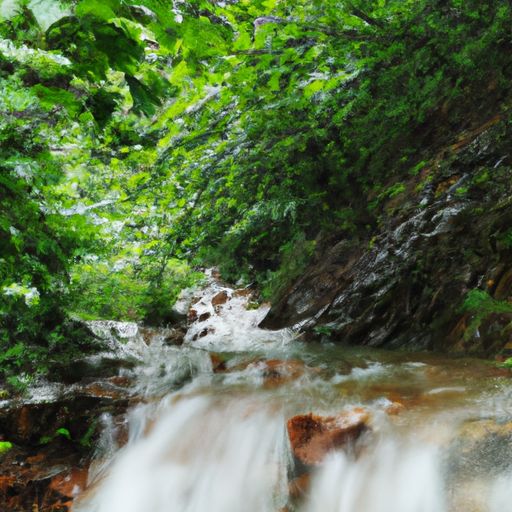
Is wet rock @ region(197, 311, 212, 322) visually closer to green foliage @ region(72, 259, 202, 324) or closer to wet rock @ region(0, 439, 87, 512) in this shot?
green foliage @ region(72, 259, 202, 324)

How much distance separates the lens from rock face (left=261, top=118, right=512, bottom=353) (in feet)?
14.4

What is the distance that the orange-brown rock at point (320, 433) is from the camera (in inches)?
109

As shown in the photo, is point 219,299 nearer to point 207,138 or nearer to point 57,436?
point 207,138

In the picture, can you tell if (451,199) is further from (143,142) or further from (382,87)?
(143,142)

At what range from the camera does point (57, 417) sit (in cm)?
390

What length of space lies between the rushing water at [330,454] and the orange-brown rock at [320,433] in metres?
0.06

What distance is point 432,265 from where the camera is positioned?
500cm

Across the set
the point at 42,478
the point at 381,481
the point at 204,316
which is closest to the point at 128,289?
the point at 204,316

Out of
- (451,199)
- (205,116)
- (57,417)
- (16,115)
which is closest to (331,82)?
(205,116)

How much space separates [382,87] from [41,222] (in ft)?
17.4

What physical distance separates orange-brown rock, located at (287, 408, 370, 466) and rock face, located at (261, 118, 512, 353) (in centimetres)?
172

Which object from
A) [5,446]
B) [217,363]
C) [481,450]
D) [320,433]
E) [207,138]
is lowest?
[481,450]

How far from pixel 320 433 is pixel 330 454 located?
0.50 ft

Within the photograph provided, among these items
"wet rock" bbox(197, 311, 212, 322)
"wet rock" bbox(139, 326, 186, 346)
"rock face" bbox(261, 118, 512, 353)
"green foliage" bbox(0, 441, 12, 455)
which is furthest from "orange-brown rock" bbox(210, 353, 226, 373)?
"wet rock" bbox(197, 311, 212, 322)
